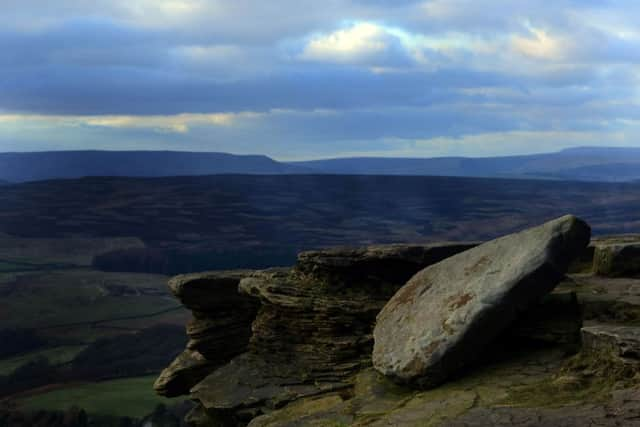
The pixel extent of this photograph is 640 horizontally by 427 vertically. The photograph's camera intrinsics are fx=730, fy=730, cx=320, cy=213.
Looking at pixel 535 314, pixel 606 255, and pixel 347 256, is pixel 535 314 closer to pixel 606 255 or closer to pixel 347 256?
pixel 606 255

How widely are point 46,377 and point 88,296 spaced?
50.6 meters

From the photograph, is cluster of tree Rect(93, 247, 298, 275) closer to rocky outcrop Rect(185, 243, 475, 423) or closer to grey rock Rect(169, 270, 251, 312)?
grey rock Rect(169, 270, 251, 312)

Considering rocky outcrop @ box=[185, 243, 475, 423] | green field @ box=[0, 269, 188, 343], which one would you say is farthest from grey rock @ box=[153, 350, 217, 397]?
green field @ box=[0, 269, 188, 343]

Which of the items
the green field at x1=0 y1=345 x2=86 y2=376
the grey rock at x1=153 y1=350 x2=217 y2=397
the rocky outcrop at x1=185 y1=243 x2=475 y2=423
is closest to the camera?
the rocky outcrop at x1=185 y1=243 x2=475 y2=423

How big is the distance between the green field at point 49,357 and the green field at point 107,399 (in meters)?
20.2

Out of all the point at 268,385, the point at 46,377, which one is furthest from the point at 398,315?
the point at 46,377

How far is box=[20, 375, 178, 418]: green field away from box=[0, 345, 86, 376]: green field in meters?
20.2

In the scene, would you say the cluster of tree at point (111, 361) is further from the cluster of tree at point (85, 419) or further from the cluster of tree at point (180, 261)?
the cluster of tree at point (180, 261)

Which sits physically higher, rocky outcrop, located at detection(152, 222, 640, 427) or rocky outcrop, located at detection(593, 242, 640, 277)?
rocky outcrop, located at detection(593, 242, 640, 277)

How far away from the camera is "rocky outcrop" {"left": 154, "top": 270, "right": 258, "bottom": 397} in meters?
27.3

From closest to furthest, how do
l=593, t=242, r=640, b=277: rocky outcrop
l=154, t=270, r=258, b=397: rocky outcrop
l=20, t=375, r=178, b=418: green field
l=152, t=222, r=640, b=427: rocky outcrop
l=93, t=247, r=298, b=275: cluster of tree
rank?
l=152, t=222, r=640, b=427: rocky outcrop → l=593, t=242, r=640, b=277: rocky outcrop → l=154, t=270, r=258, b=397: rocky outcrop → l=20, t=375, r=178, b=418: green field → l=93, t=247, r=298, b=275: cluster of tree

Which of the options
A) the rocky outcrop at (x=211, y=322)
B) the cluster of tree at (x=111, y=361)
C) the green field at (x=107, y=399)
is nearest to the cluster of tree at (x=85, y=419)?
the green field at (x=107, y=399)

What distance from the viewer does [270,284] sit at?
23.5 m

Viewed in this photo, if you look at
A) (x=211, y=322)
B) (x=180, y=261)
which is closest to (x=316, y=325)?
(x=211, y=322)
